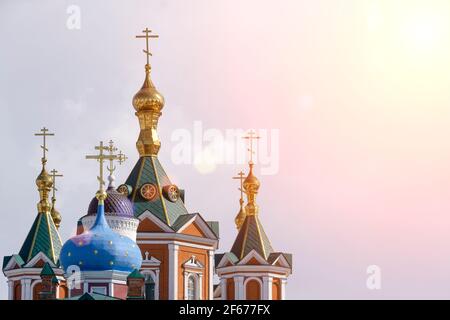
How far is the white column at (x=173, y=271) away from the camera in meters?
52.8

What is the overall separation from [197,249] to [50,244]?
230 inches

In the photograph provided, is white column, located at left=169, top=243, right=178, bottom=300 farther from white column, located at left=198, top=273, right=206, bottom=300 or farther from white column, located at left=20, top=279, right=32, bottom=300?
white column, located at left=20, top=279, right=32, bottom=300

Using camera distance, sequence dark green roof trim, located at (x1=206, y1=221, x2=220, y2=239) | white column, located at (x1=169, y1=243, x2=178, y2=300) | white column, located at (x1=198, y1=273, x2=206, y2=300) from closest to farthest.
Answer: white column, located at (x1=169, y1=243, x2=178, y2=300) < white column, located at (x1=198, y1=273, x2=206, y2=300) < dark green roof trim, located at (x1=206, y1=221, x2=220, y2=239)

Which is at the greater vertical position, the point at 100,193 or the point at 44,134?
the point at 44,134

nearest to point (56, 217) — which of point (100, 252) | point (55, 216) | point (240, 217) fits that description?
point (55, 216)

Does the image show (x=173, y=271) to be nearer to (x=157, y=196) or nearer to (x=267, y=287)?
(x=157, y=196)

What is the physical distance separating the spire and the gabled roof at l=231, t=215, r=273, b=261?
13.7 feet

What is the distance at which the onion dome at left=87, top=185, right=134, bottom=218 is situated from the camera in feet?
165

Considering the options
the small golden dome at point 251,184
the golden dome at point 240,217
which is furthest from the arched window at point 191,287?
the golden dome at point 240,217

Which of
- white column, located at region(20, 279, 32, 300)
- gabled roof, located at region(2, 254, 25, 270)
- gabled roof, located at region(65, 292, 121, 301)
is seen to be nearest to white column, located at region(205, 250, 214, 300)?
white column, located at region(20, 279, 32, 300)
